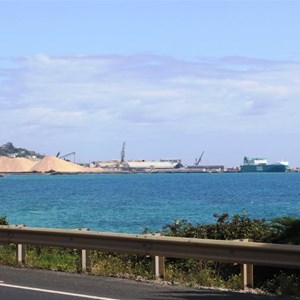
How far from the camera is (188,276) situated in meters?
12.2

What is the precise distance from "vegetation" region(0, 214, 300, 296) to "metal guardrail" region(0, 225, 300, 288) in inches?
19.4

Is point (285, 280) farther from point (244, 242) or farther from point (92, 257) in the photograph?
point (92, 257)

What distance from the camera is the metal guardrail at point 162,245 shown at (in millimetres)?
10719

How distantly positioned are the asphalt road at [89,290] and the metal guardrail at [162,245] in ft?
1.61

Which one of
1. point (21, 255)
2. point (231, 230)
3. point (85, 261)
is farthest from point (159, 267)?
point (231, 230)

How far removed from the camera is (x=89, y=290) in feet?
36.0

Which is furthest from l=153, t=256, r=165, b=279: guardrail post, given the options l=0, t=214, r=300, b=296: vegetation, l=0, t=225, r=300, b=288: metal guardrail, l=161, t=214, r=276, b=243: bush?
l=161, t=214, r=276, b=243: bush

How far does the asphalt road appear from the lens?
10.4m

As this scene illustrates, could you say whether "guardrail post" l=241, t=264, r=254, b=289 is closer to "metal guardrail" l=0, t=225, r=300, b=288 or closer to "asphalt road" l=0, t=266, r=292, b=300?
"metal guardrail" l=0, t=225, r=300, b=288

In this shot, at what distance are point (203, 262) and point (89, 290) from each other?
2.65 meters

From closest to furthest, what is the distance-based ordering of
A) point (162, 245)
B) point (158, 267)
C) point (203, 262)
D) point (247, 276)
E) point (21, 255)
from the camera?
point (247, 276) < point (162, 245) < point (158, 267) < point (203, 262) < point (21, 255)

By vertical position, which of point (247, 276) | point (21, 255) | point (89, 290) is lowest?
point (89, 290)

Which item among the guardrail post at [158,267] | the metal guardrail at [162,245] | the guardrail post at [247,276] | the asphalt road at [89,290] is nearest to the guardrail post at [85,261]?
the metal guardrail at [162,245]

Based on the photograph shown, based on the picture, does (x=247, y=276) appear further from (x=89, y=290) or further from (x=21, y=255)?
(x=21, y=255)
